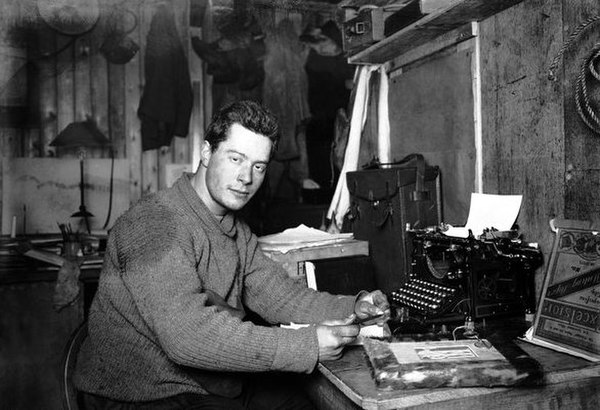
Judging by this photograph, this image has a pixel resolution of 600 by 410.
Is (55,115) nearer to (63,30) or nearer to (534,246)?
(63,30)

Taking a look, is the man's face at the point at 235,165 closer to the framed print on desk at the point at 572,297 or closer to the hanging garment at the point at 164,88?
the framed print on desk at the point at 572,297

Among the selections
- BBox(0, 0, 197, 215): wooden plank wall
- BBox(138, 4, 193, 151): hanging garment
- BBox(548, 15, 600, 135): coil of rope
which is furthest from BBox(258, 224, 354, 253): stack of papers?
BBox(0, 0, 197, 215): wooden plank wall

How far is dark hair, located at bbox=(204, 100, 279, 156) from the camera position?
2.25 metres

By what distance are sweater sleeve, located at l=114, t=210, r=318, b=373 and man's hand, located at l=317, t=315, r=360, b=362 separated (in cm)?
2

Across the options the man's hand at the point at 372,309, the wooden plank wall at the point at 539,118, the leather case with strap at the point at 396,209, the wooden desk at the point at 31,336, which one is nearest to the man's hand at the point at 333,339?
the man's hand at the point at 372,309

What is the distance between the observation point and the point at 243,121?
2.24 meters

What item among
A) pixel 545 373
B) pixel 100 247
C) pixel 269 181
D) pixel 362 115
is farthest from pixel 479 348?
pixel 269 181

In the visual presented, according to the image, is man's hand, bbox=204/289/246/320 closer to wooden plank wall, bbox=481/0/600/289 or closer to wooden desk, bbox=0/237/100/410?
wooden plank wall, bbox=481/0/600/289

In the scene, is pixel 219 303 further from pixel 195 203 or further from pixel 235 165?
pixel 235 165

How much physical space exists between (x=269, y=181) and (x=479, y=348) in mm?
4136

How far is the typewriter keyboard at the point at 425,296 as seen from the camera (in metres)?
2.18

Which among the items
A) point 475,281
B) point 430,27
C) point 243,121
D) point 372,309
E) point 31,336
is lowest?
point 31,336

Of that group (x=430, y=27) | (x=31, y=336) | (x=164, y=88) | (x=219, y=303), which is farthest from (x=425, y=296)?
(x=164, y=88)

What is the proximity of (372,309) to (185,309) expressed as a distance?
2.75ft
